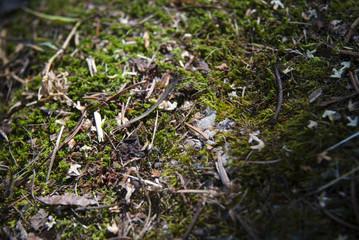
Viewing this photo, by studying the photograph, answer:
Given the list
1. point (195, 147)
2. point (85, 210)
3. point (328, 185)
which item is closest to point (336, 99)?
point (328, 185)

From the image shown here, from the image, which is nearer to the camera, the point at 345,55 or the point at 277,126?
the point at 277,126

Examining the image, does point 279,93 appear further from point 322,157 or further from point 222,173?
point 222,173

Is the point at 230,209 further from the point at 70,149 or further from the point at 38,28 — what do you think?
the point at 38,28

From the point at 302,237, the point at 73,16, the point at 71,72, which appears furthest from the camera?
the point at 73,16

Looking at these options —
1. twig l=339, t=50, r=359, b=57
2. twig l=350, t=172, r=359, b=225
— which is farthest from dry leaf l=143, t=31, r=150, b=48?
twig l=350, t=172, r=359, b=225

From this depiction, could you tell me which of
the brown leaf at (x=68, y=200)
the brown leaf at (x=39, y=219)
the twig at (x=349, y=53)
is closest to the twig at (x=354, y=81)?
the twig at (x=349, y=53)

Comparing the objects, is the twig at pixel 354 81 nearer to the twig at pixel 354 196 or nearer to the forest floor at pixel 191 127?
the forest floor at pixel 191 127

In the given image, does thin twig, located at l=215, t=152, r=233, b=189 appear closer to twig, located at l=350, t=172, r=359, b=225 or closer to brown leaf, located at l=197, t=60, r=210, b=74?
twig, located at l=350, t=172, r=359, b=225
